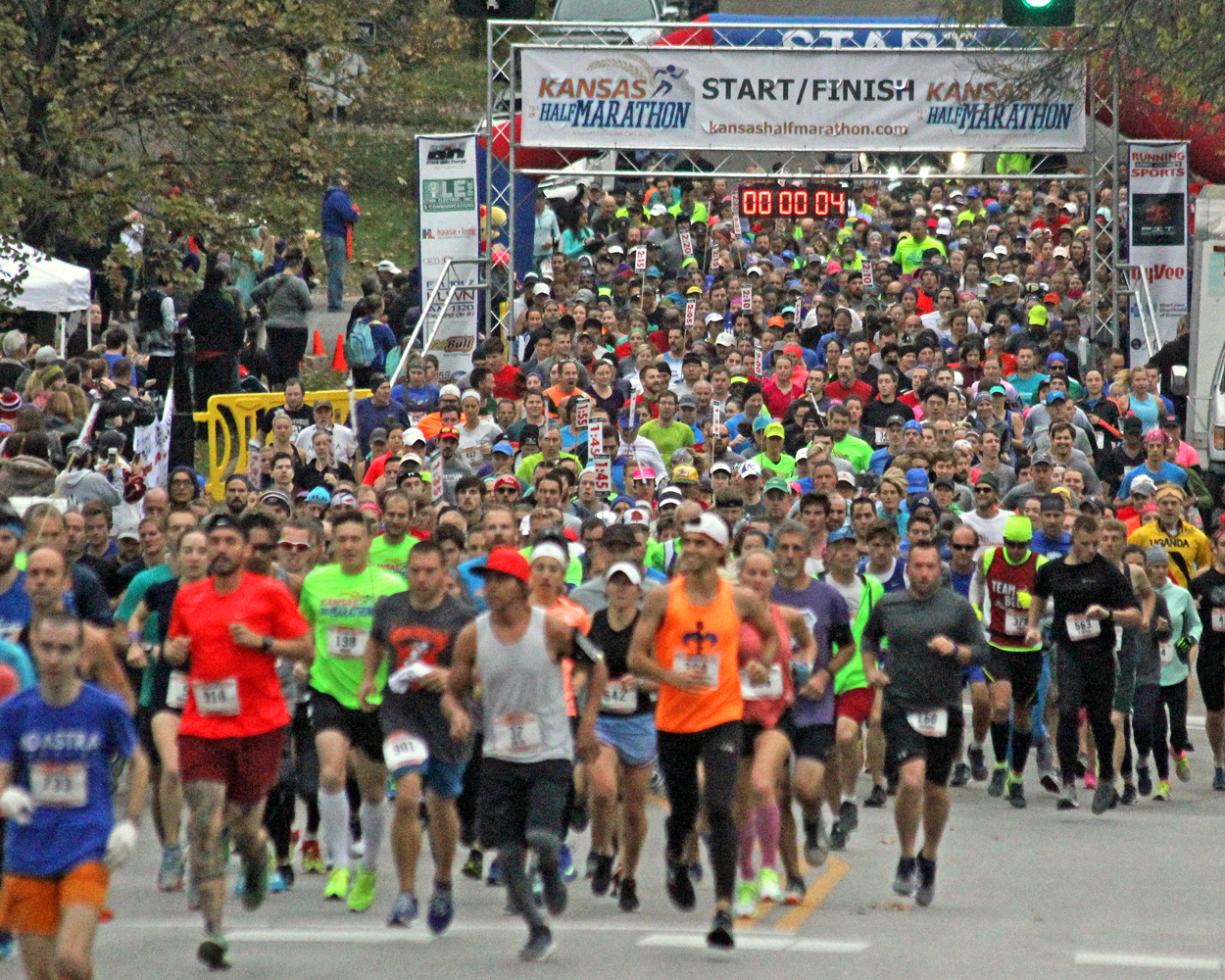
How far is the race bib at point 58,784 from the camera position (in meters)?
7.97

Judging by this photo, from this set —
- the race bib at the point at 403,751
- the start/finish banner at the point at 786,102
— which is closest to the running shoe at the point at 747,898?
the race bib at the point at 403,751

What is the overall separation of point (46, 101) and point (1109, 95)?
1219 cm

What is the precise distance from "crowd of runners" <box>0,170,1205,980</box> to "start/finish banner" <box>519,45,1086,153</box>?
6.31ft

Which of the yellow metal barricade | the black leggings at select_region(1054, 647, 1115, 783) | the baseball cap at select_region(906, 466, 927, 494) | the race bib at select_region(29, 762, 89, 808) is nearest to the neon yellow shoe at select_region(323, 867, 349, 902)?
the race bib at select_region(29, 762, 89, 808)

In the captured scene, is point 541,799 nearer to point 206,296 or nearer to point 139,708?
point 139,708

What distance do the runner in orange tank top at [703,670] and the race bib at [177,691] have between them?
7.98ft

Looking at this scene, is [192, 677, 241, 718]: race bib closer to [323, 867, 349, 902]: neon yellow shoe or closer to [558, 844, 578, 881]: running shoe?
[323, 867, 349, 902]: neon yellow shoe

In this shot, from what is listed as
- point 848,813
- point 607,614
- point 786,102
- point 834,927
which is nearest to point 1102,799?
point 848,813

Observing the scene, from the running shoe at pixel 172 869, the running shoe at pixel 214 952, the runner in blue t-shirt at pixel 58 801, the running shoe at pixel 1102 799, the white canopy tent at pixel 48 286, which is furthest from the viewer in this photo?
the white canopy tent at pixel 48 286

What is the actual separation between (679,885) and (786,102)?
619 inches

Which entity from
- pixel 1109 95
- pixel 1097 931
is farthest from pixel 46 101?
pixel 1097 931

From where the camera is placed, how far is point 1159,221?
2527 centimetres

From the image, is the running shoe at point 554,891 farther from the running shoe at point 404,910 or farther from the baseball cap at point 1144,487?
the baseball cap at point 1144,487

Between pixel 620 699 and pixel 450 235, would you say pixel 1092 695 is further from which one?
pixel 450 235
